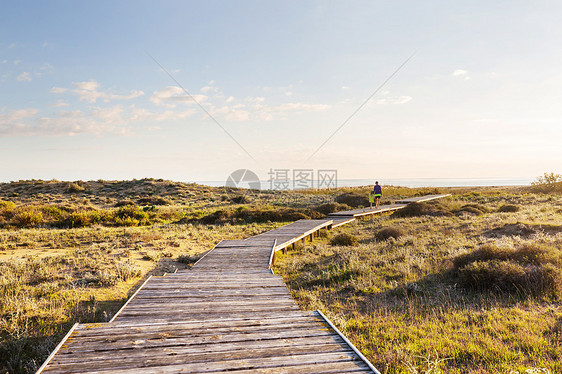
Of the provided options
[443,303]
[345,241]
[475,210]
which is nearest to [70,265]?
[443,303]

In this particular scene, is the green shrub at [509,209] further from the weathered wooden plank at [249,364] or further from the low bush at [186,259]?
the weathered wooden plank at [249,364]

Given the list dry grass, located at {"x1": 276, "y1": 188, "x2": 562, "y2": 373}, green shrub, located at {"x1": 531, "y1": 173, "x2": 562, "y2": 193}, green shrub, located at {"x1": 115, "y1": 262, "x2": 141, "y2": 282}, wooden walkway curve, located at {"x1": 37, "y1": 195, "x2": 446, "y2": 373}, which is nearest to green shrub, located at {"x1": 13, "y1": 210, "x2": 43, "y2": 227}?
green shrub, located at {"x1": 115, "y1": 262, "x2": 141, "y2": 282}

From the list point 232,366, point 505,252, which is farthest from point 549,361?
point 505,252

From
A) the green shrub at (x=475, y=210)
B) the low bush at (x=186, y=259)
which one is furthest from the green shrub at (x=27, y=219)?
the green shrub at (x=475, y=210)

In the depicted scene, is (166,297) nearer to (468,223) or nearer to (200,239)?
(200,239)

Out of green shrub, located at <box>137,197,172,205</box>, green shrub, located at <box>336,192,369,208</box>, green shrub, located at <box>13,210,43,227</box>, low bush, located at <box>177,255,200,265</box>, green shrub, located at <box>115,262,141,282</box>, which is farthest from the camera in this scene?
green shrub, located at <box>137,197,172,205</box>

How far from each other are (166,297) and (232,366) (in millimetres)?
3068

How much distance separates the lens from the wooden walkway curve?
9.60 ft

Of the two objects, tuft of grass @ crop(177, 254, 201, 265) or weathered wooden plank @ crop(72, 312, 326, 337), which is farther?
tuft of grass @ crop(177, 254, 201, 265)

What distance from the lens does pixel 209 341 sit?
11.1 feet

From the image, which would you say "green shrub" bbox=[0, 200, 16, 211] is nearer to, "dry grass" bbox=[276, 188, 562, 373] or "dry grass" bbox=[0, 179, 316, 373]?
"dry grass" bbox=[0, 179, 316, 373]

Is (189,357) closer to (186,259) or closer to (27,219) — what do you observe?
(186,259)

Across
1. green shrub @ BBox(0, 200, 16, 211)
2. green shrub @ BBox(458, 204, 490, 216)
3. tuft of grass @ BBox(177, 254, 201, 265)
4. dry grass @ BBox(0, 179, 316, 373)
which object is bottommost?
tuft of grass @ BBox(177, 254, 201, 265)

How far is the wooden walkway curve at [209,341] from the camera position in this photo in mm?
2926
